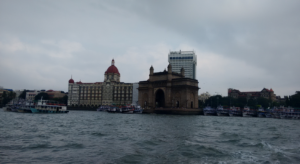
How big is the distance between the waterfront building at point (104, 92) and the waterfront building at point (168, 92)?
1226 inches

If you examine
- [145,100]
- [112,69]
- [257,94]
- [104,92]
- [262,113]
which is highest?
[112,69]

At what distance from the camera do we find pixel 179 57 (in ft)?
472

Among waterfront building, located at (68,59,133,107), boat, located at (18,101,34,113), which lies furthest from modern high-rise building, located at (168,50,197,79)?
boat, located at (18,101,34,113)

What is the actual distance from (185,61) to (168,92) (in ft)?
249

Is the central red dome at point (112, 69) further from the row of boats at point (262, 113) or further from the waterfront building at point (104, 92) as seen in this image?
the row of boats at point (262, 113)

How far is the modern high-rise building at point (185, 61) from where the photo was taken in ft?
461

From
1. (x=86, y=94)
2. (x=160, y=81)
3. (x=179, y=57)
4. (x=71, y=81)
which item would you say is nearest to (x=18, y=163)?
(x=160, y=81)

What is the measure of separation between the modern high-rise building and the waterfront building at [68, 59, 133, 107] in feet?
136

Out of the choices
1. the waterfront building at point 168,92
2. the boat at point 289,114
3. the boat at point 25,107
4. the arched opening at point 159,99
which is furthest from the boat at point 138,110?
the boat at point 289,114

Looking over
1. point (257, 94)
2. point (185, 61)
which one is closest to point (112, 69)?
point (185, 61)

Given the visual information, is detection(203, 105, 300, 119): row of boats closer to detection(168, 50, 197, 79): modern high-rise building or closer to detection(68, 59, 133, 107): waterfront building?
detection(68, 59, 133, 107): waterfront building

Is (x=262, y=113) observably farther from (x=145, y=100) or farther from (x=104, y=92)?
(x=104, y=92)

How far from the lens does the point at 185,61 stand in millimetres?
142000

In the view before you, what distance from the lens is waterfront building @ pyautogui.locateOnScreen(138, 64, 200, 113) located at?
6638 centimetres
